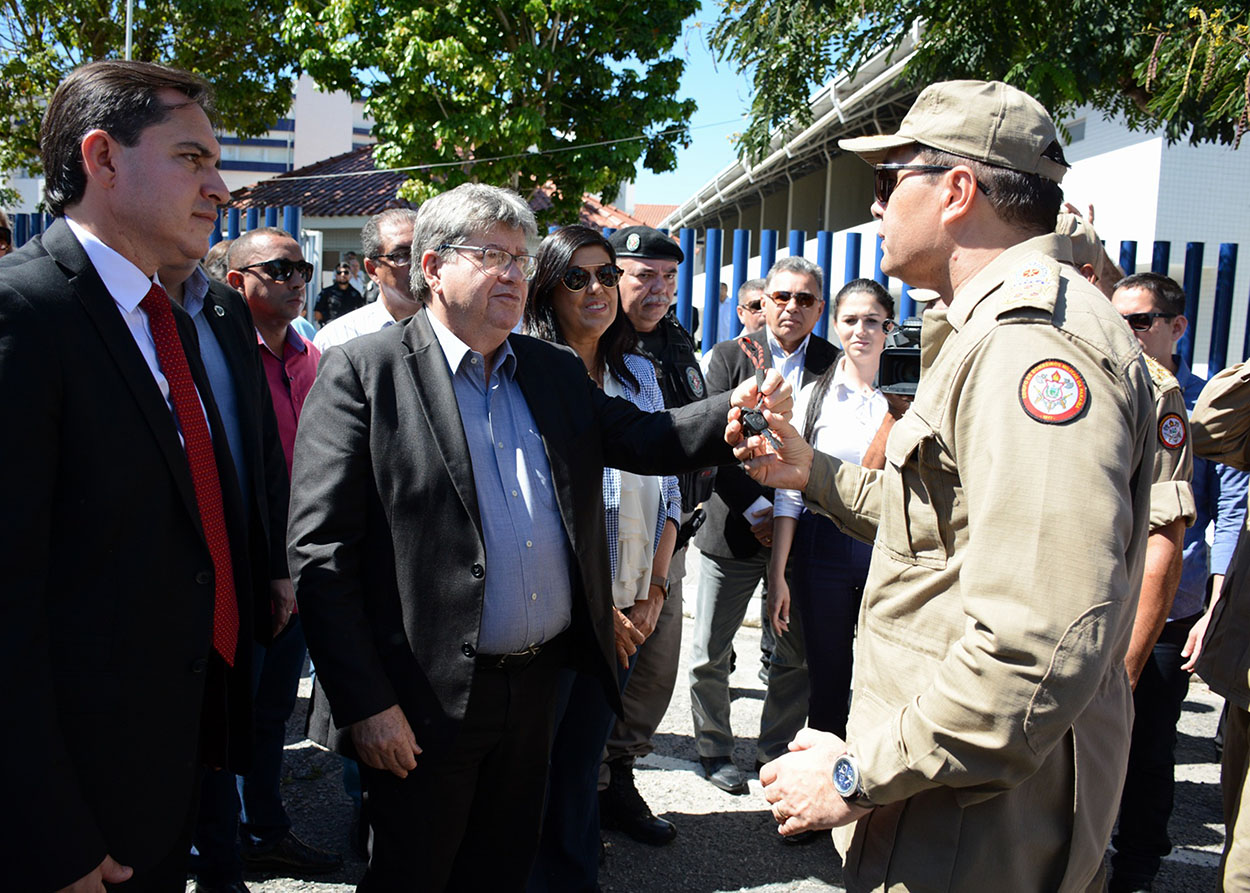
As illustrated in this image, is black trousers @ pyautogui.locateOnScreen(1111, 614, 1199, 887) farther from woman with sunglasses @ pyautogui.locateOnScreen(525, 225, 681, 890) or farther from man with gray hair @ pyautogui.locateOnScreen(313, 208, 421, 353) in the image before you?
man with gray hair @ pyautogui.locateOnScreen(313, 208, 421, 353)

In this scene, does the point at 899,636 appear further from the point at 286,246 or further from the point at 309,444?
the point at 286,246

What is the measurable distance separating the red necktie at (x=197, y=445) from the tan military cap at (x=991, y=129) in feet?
5.12

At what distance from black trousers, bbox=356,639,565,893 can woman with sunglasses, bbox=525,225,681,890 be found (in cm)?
47

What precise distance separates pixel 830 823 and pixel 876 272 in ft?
28.6

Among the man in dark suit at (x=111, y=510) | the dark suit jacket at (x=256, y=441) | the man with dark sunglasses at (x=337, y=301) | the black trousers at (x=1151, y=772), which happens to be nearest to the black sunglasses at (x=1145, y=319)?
the black trousers at (x=1151, y=772)

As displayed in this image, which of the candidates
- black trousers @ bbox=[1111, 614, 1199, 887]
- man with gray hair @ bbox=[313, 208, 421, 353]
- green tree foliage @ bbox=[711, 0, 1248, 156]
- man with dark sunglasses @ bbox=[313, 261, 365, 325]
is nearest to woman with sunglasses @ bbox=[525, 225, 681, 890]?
man with gray hair @ bbox=[313, 208, 421, 353]

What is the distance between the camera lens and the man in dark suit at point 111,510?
1.58m

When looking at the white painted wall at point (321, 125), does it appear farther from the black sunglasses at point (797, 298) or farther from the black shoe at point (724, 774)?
the black shoe at point (724, 774)

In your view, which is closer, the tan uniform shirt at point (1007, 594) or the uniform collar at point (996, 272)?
the tan uniform shirt at point (1007, 594)

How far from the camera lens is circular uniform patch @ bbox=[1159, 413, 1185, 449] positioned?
267 cm

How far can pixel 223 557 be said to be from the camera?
2.12 meters

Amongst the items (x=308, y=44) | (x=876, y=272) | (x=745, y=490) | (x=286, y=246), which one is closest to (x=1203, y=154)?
(x=876, y=272)

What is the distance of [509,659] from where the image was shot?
239cm

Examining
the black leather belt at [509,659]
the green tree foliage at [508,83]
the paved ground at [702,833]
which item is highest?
the green tree foliage at [508,83]
